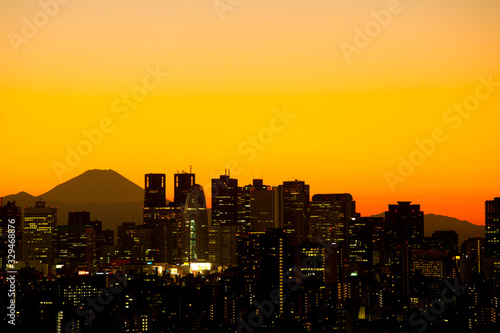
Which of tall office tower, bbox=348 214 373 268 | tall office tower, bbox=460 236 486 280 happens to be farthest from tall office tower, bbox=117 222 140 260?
tall office tower, bbox=460 236 486 280

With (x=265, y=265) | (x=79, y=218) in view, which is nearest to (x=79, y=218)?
(x=79, y=218)

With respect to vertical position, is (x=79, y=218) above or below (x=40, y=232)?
above

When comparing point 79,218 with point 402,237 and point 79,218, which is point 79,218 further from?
point 402,237

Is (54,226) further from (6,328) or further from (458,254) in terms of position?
(6,328)

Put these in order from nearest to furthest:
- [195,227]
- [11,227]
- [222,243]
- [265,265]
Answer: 1. [265,265]
2. [11,227]
3. [222,243]
4. [195,227]

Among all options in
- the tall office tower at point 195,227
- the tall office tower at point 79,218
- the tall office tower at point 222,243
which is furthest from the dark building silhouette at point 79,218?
the tall office tower at point 222,243

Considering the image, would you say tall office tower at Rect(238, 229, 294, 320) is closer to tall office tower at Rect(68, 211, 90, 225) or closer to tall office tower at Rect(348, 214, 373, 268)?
tall office tower at Rect(348, 214, 373, 268)
